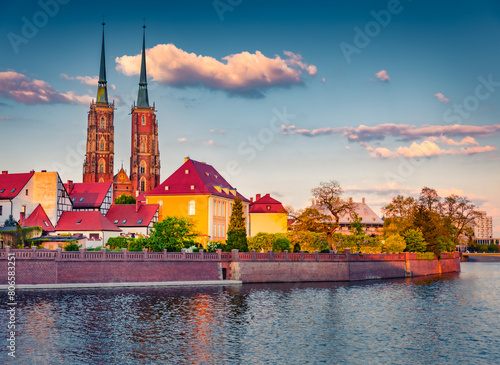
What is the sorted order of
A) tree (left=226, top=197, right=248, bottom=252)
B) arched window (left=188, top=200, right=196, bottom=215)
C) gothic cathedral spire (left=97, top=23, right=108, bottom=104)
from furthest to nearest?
1. gothic cathedral spire (left=97, top=23, right=108, bottom=104)
2. arched window (left=188, top=200, right=196, bottom=215)
3. tree (left=226, top=197, right=248, bottom=252)

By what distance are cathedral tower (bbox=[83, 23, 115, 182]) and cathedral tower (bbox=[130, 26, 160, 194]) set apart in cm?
625

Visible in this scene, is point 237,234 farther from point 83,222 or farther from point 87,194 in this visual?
point 87,194

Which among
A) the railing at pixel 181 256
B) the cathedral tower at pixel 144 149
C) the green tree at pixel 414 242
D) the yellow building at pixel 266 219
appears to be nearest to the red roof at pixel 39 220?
the railing at pixel 181 256

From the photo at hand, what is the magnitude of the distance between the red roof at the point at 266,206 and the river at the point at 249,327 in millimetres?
52931

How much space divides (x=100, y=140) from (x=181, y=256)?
106 metres

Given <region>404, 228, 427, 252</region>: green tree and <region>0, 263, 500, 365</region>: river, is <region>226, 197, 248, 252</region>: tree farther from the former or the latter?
<region>404, 228, 427, 252</region>: green tree

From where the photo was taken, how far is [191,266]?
196 ft

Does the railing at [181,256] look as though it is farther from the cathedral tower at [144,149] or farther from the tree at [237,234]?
the cathedral tower at [144,149]

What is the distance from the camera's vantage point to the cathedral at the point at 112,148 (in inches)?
6137

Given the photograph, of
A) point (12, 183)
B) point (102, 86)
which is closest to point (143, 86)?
point (102, 86)

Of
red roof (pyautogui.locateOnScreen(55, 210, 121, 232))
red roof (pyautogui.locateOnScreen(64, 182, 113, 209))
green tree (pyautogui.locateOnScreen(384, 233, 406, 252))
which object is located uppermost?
red roof (pyautogui.locateOnScreen(64, 182, 113, 209))

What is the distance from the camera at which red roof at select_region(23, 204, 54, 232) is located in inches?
2901

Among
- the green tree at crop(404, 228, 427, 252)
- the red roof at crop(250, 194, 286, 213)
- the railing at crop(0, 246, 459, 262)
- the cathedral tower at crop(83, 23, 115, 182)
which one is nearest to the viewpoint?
the railing at crop(0, 246, 459, 262)

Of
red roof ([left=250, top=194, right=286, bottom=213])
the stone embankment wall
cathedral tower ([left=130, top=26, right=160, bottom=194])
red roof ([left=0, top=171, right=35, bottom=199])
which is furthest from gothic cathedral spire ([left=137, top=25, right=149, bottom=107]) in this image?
the stone embankment wall
